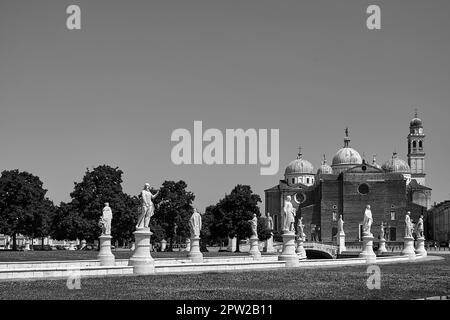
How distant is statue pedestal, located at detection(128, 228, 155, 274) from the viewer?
31094 millimetres

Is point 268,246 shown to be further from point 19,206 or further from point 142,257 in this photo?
point 142,257

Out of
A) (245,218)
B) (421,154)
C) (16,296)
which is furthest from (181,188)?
(421,154)

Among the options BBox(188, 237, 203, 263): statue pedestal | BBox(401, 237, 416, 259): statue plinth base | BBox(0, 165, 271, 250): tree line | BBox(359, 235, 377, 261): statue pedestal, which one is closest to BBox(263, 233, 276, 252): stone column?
BBox(0, 165, 271, 250): tree line

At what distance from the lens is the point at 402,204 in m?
130

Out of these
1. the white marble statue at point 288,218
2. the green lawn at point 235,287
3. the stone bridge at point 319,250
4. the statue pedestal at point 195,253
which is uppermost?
the white marble statue at point 288,218

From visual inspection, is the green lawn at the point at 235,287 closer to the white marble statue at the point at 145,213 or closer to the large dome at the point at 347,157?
the white marble statue at the point at 145,213

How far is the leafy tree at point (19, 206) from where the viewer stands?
72875 millimetres

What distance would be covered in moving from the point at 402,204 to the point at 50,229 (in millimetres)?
70804

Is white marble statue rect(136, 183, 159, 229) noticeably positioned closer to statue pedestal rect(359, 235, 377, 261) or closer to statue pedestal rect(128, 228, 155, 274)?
statue pedestal rect(128, 228, 155, 274)

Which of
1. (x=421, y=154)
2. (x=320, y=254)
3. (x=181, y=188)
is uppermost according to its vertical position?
(x=421, y=154)

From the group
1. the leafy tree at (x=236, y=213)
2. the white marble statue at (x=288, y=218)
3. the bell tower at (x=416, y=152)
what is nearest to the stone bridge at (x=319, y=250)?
the leafy tree at (x=236, y=213)

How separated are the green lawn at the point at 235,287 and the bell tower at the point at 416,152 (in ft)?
449

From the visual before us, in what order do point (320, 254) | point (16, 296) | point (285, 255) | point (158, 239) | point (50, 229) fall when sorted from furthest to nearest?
point (320, 254), point (50, 229), point (158, 239), point (285, 255), point (16, 296)
